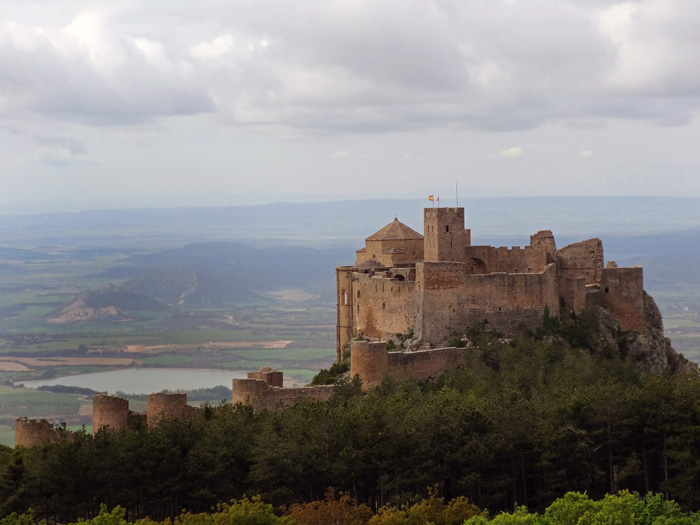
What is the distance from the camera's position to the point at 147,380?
14262 centimetres

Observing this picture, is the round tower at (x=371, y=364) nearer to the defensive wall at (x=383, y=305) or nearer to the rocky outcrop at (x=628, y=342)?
the defensive wall at (x=383, y=305)

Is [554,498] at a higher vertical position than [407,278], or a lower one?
lower

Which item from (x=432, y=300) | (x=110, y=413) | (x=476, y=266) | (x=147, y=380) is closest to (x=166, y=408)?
(x=110, y=413)

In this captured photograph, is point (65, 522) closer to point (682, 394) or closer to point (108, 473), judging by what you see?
point (108, 473)

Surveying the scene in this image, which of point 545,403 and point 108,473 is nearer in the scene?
point 108,473

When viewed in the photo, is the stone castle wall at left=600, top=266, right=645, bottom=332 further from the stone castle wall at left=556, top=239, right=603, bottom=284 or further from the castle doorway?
the castle doorway

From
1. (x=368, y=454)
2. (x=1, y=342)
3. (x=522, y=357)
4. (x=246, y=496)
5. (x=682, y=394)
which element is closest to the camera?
(x=246, y=496)

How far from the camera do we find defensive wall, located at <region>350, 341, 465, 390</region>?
53.1 meters

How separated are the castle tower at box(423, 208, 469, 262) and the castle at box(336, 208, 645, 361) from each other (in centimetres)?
5

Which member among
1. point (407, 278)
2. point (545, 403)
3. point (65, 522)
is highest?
point (407, 278)

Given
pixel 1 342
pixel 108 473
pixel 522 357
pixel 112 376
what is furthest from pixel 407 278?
pixel 1 342

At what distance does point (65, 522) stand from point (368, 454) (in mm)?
10109

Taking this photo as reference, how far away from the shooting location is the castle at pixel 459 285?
5712 centimetres

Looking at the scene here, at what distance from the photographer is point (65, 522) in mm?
41938
